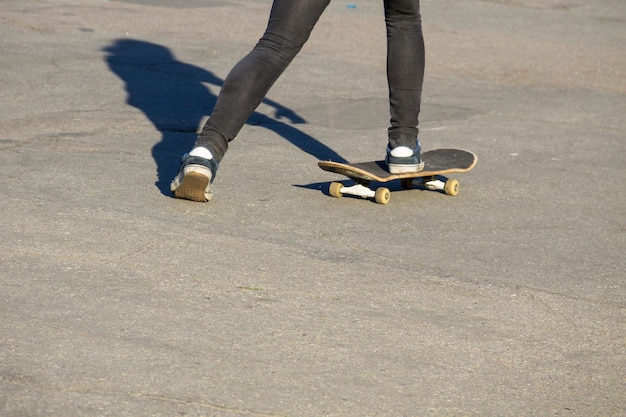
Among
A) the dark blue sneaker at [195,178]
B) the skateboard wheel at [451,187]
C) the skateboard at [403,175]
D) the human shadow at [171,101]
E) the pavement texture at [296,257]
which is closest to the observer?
the pavement texture at [296,257]

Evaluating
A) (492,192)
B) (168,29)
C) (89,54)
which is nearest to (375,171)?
(492,192)

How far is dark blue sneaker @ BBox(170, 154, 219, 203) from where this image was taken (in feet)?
18.3

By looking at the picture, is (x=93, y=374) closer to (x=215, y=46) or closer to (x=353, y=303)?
(x=353, y=303)

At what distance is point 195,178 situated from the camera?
18.3ft

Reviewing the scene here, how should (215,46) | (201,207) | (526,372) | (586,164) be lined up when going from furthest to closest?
(215,46)
(586,164)
(201,207)
(526,372)

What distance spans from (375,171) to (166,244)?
62.8 inches

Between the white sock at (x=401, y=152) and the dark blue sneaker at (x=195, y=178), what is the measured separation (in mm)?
1060

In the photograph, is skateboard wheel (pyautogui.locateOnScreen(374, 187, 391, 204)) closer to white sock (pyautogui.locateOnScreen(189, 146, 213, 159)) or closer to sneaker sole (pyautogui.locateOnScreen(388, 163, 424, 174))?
sneaker sole (pyautogui.locateOnScreen(388, 163, 424, 174))

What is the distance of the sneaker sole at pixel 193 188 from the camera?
220 inches

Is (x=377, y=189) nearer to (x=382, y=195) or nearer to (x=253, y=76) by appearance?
(x=382, y=195)

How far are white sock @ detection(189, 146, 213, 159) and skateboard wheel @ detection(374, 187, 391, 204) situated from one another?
0.99m

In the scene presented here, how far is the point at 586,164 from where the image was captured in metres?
7.65

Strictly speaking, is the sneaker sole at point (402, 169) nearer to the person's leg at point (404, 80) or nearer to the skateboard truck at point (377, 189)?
the person's leg at point (404, 80)

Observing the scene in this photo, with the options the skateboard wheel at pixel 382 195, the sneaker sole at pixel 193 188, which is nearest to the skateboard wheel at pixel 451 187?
the skateboard wheel at pixel 382 195
